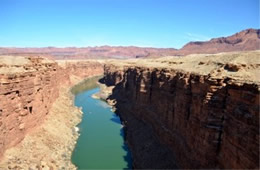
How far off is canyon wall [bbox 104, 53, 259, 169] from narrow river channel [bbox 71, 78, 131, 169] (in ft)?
6.70

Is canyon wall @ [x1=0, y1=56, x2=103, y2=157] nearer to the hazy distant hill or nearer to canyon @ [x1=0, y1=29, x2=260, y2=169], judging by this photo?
canyon @ [x1=0, y1=29, x2=260, y2=169]

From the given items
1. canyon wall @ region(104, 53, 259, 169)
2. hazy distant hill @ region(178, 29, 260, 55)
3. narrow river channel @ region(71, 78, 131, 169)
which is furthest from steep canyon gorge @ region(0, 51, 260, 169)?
hazy distant hill @ region(178, 29, 260, 55)

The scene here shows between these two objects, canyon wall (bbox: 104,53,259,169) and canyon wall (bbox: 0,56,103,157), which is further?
canyon wall (bbox: 0,56,103,157)

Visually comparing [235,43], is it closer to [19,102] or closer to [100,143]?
[100,143]

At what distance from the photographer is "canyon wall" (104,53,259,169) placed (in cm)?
1335

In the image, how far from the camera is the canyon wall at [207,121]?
13.4 meters

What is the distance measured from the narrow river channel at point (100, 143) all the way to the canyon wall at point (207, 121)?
80.4 inches

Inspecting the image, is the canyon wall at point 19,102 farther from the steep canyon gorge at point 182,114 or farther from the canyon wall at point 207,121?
the canyon wall at point 207,121

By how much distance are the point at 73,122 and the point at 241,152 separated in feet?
99.4

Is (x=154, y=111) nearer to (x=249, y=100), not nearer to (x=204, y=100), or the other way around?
(x=204, y=100)

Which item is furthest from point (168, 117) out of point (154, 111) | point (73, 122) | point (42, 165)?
point (73, 122)

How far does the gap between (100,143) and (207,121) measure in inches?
786

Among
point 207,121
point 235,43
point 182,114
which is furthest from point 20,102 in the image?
point 235,43

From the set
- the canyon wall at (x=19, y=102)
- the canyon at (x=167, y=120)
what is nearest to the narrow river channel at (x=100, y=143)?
the canyon at (x=167, y=120)
